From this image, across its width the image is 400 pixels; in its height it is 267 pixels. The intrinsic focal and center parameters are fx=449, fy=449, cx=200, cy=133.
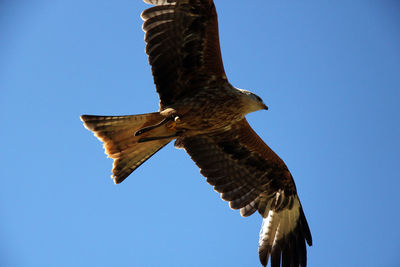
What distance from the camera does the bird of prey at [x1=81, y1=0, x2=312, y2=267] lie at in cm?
713

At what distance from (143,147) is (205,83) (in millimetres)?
1523

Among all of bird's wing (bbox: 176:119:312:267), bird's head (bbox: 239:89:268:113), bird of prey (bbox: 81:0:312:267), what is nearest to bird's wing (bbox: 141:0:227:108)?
bird of prey (bbox: 81:0:312:267)

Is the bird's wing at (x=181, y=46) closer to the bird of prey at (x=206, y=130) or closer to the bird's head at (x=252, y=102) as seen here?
the bird of prey at (x=206, y=130)

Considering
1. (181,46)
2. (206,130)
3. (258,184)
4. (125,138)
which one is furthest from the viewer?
(258,184)

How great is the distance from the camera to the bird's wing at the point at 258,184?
324 inches

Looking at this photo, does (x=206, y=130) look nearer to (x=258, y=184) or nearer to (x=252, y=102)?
(x=252, y=102)

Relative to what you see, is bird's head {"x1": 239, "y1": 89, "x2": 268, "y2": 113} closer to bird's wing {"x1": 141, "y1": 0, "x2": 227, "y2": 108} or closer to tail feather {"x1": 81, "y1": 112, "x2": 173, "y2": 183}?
bird's wing {"x1": 141, "y1": 0, "x2": 227, "y2": 108}

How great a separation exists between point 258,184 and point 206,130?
5.21ft

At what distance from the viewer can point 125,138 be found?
24.7 ft

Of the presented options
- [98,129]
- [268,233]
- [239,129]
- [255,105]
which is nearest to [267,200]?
[268,233]

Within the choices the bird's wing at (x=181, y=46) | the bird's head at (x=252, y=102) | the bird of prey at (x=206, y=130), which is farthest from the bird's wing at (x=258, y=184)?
the bird's wing at (x=181, y=46)

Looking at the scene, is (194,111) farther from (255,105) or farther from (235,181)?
(235,181)

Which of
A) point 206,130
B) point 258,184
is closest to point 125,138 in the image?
point 206,130

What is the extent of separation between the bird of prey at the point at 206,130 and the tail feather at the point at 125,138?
2cm
